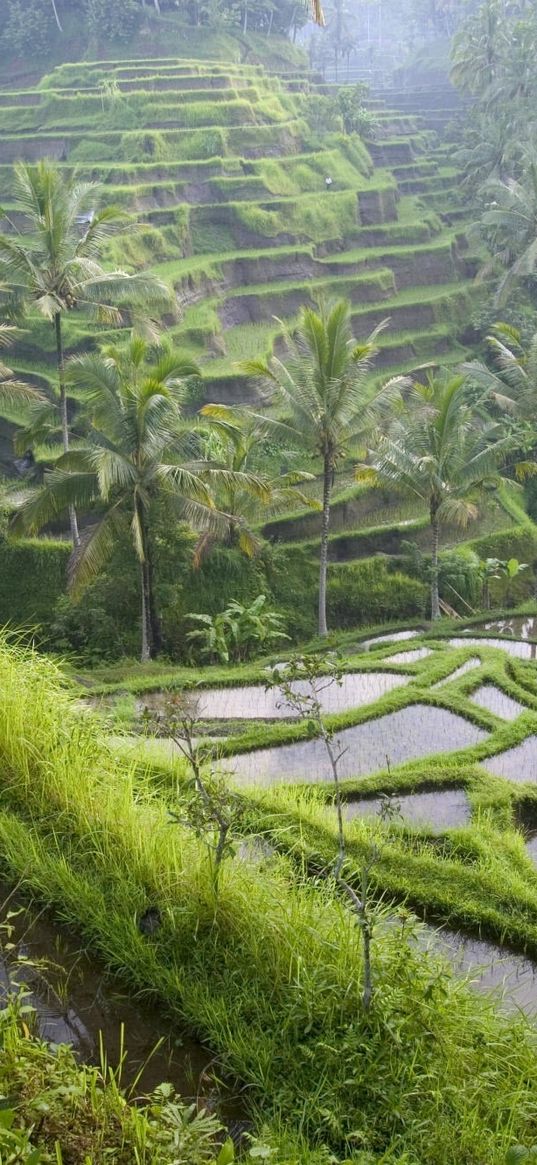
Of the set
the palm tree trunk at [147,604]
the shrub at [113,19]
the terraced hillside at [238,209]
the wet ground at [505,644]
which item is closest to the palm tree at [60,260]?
the palm tree trunk at [147,604]

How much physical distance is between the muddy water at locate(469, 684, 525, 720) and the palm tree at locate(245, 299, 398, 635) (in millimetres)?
4456

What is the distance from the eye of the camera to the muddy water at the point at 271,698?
10914 mm

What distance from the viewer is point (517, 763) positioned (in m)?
9.08

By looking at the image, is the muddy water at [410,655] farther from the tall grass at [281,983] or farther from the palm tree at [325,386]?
the tall grass at [281,983]

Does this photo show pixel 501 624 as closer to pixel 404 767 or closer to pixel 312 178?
pixel 404 767

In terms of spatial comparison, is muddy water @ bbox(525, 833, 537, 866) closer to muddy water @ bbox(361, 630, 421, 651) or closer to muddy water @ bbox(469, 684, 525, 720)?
muddy water @ bbox(469, 684, 525, 720)

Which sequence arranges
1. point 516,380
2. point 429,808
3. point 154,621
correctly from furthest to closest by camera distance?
point 516,380 < point 154,621 < point 429,808

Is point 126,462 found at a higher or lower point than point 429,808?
higher

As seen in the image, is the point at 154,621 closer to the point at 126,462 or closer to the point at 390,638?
the point at 126,462

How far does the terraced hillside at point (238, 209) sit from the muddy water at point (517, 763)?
1196 centimetres

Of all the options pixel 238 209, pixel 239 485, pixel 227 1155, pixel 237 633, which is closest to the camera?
pixel 227 1155

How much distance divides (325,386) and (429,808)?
7173 mm

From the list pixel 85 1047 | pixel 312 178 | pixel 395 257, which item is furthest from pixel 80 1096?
pixel 312 178

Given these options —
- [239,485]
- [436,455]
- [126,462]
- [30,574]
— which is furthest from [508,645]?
[30,574]
